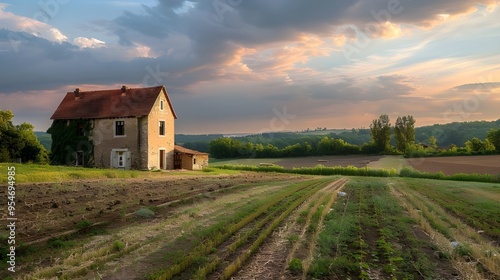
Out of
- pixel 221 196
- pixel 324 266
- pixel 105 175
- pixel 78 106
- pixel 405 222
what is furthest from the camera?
pixel 78 106

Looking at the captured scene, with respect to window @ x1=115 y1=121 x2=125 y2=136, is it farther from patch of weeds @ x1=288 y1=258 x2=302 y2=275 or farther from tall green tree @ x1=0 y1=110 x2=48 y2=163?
patch of weeds @ x1=288 y1=258 x2=302 y2=275

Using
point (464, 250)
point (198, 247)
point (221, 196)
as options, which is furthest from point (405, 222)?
point (221, 196)

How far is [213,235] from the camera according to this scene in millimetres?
10516

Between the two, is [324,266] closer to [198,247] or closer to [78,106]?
[198,247]

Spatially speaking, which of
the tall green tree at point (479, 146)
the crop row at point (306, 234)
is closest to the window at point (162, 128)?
the crop row at point (306, 234)

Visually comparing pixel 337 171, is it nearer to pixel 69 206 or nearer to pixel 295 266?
pixel 69 206

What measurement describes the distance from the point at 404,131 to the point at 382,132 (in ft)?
33.1

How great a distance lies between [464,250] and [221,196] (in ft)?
41.3

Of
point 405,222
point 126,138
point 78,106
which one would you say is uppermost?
point 78,106

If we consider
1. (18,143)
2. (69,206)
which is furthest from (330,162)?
(69,206)

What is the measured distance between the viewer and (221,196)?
65.2 ft

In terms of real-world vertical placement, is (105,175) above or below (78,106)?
below

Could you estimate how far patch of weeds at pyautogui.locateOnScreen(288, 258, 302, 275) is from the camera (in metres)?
7.58

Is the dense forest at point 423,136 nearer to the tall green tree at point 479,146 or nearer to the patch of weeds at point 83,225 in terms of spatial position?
the tall green tree at point 479,146
